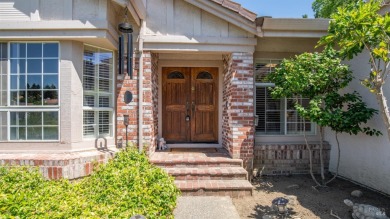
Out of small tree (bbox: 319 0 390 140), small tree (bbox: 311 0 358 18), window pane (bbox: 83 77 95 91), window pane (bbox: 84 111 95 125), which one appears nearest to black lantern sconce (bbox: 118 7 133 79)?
window pane (bbox: 83 77 95 91)

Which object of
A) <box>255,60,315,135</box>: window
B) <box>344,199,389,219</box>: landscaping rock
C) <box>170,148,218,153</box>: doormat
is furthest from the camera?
<box>255,60,315,135</box>: window

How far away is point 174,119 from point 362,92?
14.1ft

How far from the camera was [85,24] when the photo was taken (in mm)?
3918

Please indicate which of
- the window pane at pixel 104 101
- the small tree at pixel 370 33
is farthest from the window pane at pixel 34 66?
the small tree at pixel 370 33

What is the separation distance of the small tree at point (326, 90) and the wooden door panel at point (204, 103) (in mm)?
2039

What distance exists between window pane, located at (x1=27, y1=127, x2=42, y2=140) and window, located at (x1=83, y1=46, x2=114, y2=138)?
0.72 meters

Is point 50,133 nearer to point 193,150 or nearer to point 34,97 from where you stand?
point 34,97

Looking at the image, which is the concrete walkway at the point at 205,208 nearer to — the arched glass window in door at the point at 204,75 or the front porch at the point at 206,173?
the front porch at the point at 206,173

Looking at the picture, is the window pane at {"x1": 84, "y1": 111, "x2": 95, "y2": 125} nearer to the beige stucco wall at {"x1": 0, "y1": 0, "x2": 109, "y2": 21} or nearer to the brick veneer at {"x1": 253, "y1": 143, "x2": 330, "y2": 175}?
the beige stucco wall at {"x1": 0, "y1": 0, "x2": 109, "y2": 21}

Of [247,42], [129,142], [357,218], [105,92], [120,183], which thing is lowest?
[357,218]

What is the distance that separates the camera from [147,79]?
4.83m

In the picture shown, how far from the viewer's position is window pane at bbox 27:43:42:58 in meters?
4.05

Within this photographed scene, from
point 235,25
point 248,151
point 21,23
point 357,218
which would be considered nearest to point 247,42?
point 235,25

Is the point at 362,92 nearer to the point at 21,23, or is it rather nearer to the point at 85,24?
the point at 85,24
